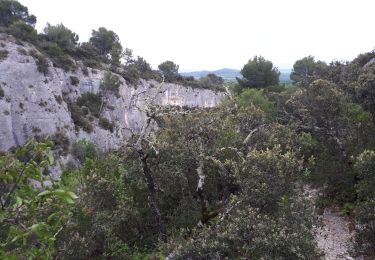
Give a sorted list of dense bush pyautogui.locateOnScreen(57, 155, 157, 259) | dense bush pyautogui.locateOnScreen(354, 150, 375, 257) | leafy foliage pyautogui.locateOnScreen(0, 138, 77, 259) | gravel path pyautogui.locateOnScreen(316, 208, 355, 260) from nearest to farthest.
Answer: leafy foliage pyautogui.locateOnScreen(0, 138, 77, 259), dense bush pyautogui.locateOnScreen(57, 155, 157, 259), dense bush pyautogui.locateOnScreen(354, 150, 375, 257), gravel path pyautogui.locateOnScreen(316, 208, 355, 260)

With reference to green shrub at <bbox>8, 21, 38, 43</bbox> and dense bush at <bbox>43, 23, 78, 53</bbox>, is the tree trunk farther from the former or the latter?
dense bush at <bbox>43, 23, 78, 53</bbox>

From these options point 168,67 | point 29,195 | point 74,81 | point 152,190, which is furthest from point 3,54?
point 29,195

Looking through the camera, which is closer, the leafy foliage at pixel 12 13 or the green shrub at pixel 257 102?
the green shrub at pixel 257 102

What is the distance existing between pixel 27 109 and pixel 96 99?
13769mm

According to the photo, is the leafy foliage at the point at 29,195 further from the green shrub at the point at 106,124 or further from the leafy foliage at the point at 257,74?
the green shrub at the point at 106,124

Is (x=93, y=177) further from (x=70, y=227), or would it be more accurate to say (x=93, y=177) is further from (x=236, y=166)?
(x=236, y=166)

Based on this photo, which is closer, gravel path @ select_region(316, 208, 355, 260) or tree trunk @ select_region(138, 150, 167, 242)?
tree trunk @ select_region(138, 150, 167, 242)

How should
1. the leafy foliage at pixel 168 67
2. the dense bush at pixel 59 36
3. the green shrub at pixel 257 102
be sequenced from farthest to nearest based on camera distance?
1. the leafy foliage at pixel 168 67
2. the dense bush at pixel 59 36
3. the green shrub at pixel 257 102

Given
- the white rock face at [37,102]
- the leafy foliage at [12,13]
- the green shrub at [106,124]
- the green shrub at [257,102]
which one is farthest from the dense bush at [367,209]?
the leafy foliage at [12,13]

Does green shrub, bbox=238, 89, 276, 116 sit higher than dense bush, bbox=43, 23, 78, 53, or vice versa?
dense bush, bbox=43, 23, 78, 53

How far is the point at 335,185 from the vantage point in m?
22.9

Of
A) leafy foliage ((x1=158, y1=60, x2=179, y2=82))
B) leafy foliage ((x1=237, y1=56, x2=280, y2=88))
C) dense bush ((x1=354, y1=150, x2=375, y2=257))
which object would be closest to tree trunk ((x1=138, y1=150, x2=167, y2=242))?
dense bush ((x1=354, y1=150, x2=375, y2=257))

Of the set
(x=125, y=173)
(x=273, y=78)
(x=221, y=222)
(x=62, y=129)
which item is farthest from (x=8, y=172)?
(x=273, y=78)

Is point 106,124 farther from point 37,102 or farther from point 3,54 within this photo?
point 3,54
